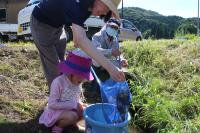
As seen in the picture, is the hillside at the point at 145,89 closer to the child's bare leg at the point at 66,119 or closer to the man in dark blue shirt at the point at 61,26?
the child's bare leg at the point at 66,119

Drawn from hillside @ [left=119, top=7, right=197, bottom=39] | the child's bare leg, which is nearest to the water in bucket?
the child's bare leg

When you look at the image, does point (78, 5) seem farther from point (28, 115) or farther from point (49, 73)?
point (28, 115)

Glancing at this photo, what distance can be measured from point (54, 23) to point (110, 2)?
2.96 feet

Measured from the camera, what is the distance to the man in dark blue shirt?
2859 mm

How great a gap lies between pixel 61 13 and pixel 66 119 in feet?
2.97

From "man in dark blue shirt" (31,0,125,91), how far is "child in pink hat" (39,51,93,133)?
356 millimetres

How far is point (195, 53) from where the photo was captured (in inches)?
236

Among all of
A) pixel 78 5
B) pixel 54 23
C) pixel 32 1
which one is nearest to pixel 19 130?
pixel 54 23

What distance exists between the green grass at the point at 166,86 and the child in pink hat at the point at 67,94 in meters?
0.87

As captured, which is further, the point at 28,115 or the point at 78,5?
the point at 28,115

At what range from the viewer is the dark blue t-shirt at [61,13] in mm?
2936

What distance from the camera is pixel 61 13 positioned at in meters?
3.50

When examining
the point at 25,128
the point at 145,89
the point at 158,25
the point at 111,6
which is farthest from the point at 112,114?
the point at 158,25

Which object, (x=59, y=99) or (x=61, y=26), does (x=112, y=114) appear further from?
(x=61, y=26)
